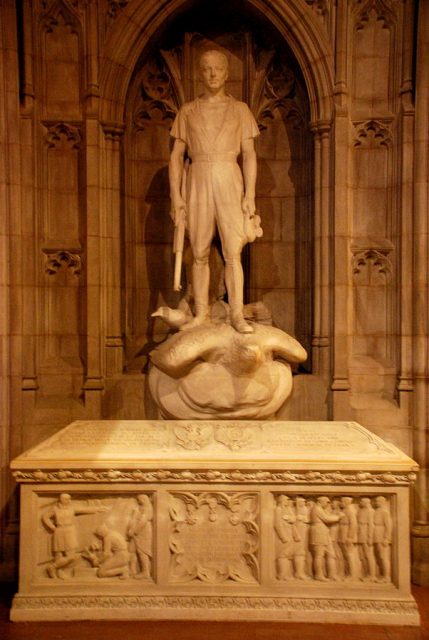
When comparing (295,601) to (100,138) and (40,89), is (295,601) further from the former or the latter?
(40,89)

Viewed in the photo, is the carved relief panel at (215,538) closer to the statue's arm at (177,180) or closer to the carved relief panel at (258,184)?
the carved relief panel at (258,184)

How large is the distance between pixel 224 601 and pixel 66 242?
112 inches

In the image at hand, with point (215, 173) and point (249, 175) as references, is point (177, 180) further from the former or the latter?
point (249, 175)

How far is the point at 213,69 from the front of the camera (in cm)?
477

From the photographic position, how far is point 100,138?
5184 mm

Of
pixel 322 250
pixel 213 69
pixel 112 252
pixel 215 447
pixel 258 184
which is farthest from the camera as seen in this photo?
pixel 258 184

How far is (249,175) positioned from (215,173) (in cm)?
25

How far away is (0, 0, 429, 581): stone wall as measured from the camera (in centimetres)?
499

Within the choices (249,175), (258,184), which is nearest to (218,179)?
(249,175)

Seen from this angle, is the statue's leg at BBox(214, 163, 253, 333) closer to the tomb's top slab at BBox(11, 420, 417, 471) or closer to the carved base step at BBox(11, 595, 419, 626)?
the tomb's top slab at BBox(11, 420, 417, 471)

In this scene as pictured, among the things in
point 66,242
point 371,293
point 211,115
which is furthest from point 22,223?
point 371,293

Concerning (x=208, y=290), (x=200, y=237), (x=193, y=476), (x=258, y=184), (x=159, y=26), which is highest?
(x=159, y=26)

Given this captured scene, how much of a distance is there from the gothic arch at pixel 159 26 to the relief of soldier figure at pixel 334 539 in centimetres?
287

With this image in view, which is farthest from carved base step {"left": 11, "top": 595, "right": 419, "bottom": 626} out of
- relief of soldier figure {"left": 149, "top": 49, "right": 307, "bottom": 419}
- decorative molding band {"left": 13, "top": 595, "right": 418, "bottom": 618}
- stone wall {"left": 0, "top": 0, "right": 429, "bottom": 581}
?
relief of soldier figure {"left": 149, "top": 49, "right": 307, "bottom": 419}
